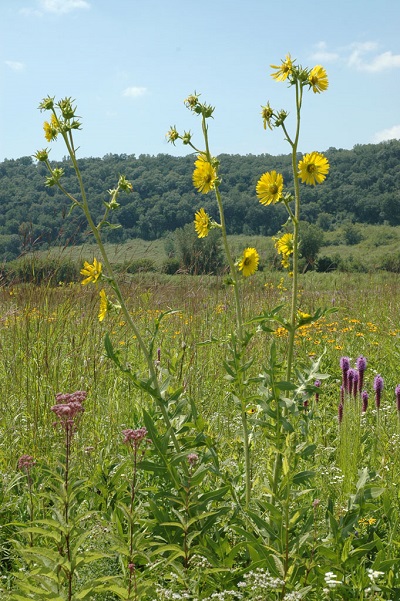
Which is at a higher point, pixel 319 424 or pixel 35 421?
pixel 35 421

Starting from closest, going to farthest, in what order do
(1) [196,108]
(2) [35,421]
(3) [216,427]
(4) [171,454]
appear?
(4) [171,454] < (1) [196,108] < (2) [35,421] < (3) [216,427]

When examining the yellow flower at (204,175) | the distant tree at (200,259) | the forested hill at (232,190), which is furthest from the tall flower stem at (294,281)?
the forested hill at (232,190)

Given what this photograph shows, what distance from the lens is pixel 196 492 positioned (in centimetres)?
206

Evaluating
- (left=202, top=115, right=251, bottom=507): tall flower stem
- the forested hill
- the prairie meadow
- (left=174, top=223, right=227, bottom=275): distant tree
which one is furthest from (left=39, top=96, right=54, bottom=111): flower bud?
the forested hill

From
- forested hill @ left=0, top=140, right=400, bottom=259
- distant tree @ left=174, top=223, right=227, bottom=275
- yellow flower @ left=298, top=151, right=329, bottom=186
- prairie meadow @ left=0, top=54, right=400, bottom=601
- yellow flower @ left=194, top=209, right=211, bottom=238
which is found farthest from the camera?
forested hill @ left=0, top=140, right=400, bottom=259

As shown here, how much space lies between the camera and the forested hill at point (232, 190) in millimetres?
43688

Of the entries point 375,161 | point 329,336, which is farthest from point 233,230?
point 329,336

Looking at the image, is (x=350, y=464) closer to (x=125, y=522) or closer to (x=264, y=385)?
(x=264, y=385)

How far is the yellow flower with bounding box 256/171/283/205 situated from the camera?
7.20 feet

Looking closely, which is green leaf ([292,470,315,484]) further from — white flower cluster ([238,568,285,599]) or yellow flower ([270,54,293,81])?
yellow flower ([270,54,293,81])

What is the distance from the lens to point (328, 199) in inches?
3329

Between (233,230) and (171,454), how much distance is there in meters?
70.6

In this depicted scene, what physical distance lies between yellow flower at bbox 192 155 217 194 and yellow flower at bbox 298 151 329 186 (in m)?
0.31

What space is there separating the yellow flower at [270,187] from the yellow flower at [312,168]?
0.27ft
